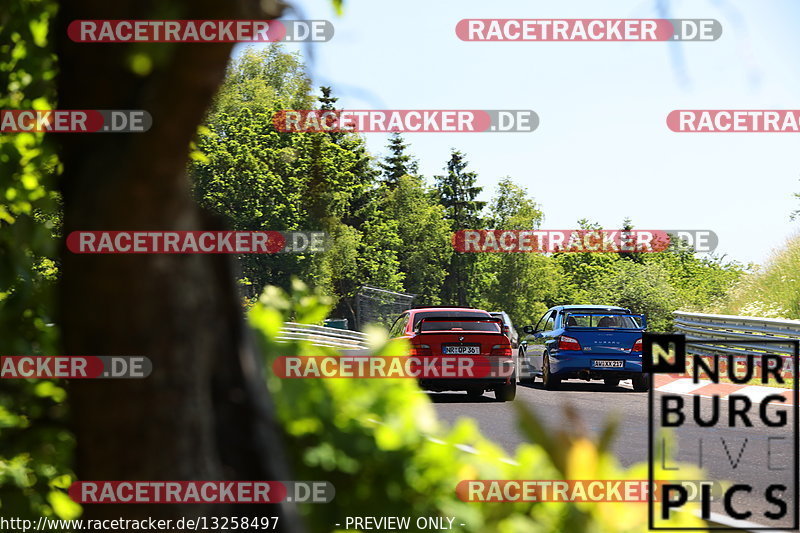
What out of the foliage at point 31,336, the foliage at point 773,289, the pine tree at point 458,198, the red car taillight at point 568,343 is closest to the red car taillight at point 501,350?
the red car taillight at point 568,343

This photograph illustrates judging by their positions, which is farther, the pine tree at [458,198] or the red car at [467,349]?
the pine tree at [458,198]

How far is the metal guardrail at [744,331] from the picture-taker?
18.0 metres

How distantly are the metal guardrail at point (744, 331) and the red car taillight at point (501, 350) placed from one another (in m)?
3.56

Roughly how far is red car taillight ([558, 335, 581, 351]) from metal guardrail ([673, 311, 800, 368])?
212 centimetres

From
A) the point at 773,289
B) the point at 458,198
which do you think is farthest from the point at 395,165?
the point at 773,289

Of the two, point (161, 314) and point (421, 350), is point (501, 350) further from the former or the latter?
point (161, 314)

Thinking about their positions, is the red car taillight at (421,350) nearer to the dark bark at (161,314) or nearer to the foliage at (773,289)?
the dark bark at (161,314)

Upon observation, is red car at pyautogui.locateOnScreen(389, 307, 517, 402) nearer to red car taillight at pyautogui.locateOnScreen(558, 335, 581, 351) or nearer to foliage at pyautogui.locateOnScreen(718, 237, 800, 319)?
red car taillight at pyautogui.locateOnScreen(558, 335, 581, 351)

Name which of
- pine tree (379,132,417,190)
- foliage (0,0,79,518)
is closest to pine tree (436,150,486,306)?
pine tree (379,132,417,190)

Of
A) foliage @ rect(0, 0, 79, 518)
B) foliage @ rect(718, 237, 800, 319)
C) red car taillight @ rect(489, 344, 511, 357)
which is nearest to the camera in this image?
foliage @ rect(0, 0, 79, 518)

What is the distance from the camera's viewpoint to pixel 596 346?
17.9 metres

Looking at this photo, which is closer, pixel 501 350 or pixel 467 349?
pixel 467 349

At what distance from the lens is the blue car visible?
17875 mm

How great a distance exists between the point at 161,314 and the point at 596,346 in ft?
55.2
